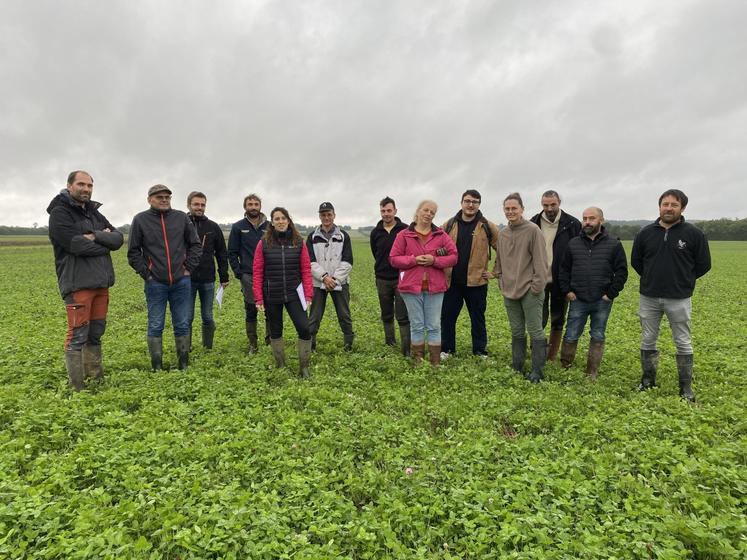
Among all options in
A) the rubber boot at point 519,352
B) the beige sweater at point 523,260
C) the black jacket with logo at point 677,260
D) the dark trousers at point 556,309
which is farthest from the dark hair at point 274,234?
the black jacket with logo at point 677,260

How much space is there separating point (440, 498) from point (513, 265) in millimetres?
4613

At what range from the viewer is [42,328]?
11.2 m

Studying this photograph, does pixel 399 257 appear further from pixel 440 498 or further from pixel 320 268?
pixel 440 498

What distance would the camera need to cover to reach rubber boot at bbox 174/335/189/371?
295 inches

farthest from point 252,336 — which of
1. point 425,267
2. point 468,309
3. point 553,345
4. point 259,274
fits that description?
point 553,345

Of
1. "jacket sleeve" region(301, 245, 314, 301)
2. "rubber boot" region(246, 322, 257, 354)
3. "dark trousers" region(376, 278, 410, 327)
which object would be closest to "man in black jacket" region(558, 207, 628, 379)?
"dark trousers" region(376, 278, 410, 327)

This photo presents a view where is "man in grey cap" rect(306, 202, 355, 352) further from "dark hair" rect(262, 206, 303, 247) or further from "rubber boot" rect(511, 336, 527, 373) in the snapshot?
"rubber boot" rect(511, 336, 527, 373)

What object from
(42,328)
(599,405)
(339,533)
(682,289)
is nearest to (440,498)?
(339,533)

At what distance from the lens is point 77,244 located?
6.03m

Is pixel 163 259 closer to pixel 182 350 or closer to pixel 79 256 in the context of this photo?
pixel 79 256

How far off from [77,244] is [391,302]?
5.94m

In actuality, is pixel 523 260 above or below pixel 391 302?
above

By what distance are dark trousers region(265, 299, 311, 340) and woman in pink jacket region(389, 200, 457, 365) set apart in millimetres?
1988

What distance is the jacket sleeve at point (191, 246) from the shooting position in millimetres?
7391
